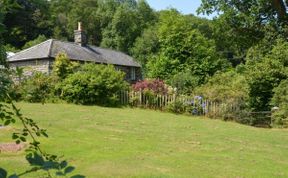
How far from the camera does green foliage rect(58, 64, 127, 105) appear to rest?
91.7ft

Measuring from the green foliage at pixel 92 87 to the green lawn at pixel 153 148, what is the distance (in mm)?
6555

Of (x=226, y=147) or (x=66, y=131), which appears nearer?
(x=226, y=147)

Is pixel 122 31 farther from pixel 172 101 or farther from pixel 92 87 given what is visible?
pixel 172 101

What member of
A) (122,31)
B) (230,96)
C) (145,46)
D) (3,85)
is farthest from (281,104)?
(122,31)

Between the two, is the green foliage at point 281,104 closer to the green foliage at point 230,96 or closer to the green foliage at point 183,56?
the green foliage at point 230,96

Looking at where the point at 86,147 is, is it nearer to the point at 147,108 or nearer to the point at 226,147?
the point at 226,147

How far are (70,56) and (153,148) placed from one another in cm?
2491

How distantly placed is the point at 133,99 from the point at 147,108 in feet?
3.58

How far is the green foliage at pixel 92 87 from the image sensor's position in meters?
27.9

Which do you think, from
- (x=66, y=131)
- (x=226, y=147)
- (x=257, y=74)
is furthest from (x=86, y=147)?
(x=257, y=74)

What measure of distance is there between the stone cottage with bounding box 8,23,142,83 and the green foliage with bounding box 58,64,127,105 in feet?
12.5

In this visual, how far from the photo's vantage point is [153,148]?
13.2 m

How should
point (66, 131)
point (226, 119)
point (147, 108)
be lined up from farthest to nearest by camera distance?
point (147, 108) → point (226, 119) → point (66, 131)

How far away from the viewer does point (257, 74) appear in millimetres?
28094
